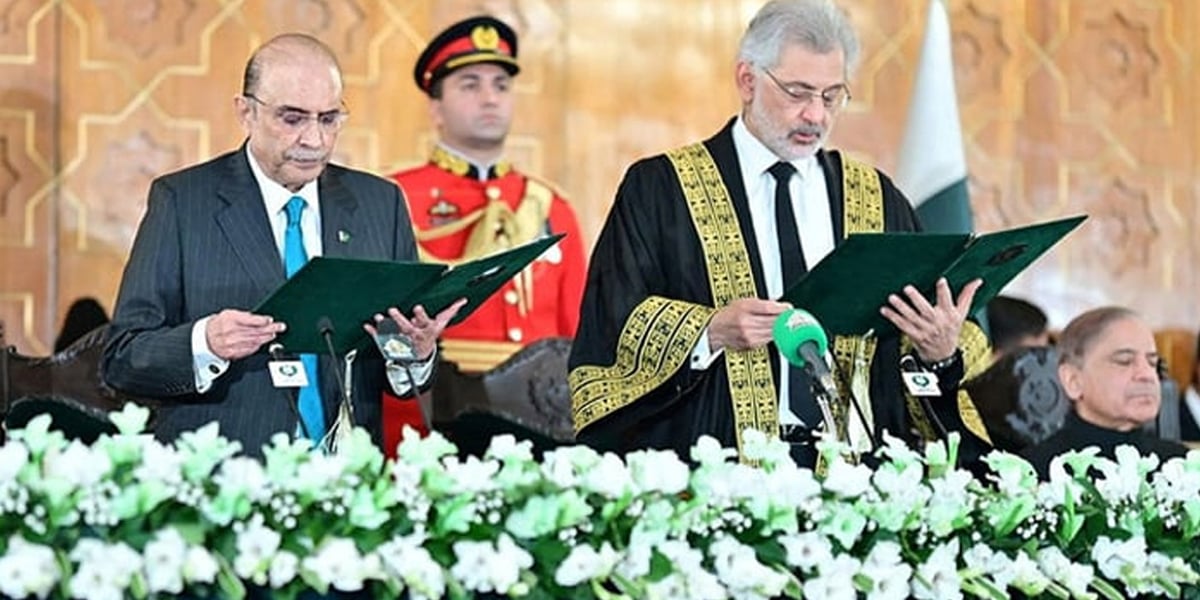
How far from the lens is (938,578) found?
3.41 m

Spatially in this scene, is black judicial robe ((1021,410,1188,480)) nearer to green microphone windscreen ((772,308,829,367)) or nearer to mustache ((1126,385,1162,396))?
mustache ((1126,385,1162,396))

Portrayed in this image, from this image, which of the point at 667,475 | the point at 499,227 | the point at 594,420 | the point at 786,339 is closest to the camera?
the point at 667,475

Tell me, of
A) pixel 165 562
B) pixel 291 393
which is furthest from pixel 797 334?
pixel 165 562

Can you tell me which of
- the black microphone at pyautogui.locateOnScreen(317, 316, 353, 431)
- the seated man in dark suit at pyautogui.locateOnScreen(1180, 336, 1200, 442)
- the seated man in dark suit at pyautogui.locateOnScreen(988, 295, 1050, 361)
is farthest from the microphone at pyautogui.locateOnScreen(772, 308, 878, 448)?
the seated man in dark suit at pyautogui.locateOnScreen(1180, 336, 1200, 442)

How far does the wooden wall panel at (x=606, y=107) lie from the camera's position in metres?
7.34

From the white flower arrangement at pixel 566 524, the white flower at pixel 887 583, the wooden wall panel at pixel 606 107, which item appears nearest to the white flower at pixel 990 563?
the white flower arrangement at pixel 566 524

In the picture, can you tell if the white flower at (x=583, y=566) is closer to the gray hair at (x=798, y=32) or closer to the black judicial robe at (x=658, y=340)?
the black judicial robe at (x=658, y=340)

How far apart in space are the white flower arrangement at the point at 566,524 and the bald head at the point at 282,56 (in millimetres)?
1207

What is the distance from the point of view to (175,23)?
7.47 m

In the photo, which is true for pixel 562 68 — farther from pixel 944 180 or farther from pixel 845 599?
pixel 845 599

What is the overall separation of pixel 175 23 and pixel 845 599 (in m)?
4.76

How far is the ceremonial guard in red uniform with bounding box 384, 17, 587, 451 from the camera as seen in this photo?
643 centimetres

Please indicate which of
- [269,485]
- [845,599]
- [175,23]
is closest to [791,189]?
[845,599]

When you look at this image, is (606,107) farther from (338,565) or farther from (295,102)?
(338,565)
